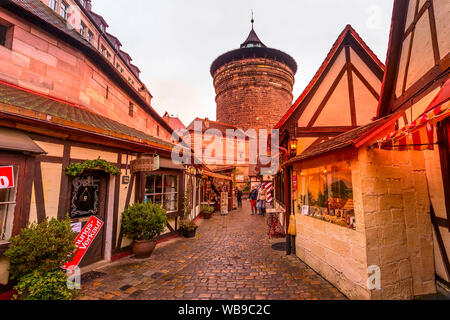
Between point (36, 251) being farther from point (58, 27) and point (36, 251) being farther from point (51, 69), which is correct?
Result: point (58, 27)

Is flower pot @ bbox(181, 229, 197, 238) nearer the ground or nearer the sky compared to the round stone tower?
nearer the ground

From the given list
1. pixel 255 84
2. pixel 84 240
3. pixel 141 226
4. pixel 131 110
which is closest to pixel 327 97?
pixel 141 226

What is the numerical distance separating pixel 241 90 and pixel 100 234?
28107mm

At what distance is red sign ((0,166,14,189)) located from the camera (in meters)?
3.25

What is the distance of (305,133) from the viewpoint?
21.9 feet

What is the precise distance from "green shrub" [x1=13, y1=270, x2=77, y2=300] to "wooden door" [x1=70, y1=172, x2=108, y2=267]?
1.42 metres

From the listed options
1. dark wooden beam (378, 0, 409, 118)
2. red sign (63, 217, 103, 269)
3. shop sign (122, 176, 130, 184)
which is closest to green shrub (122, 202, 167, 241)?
shop sign (122, 176, 130, 184)

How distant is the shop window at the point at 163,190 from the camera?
22.2 feet

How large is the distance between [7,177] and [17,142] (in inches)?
23.2

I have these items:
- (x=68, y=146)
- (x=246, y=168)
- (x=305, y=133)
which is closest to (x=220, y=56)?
(x=246, y=168)

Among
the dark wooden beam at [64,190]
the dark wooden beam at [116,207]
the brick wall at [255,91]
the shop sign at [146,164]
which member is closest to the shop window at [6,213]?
the dark wooden beam at [64,190]

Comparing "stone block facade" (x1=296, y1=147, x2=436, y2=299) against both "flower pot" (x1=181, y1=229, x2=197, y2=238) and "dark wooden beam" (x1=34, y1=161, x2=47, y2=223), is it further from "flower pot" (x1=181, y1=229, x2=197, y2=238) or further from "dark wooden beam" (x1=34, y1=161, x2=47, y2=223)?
"dark wooden beam" (x1=34, y1=161, x2=47, y2=223)

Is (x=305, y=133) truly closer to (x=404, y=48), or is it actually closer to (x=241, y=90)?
(x=404, y=48)

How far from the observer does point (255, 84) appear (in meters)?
29.2
